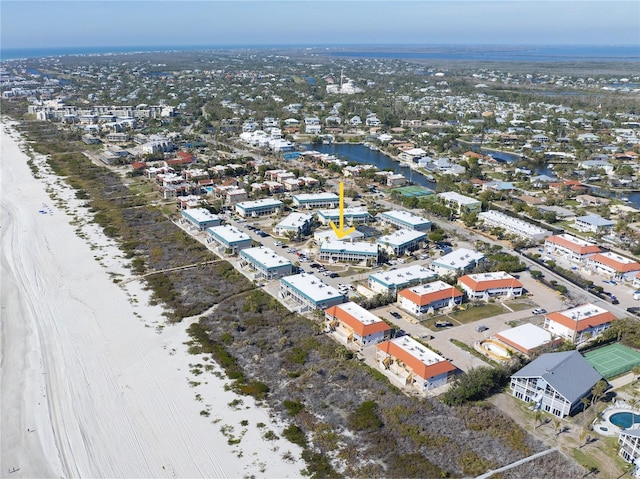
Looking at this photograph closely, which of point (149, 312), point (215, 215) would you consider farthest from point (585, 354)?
point (215, 215)

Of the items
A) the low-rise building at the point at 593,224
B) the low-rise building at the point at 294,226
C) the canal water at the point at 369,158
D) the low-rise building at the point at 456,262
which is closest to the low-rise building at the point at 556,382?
the low-rise building at the point at 456,262

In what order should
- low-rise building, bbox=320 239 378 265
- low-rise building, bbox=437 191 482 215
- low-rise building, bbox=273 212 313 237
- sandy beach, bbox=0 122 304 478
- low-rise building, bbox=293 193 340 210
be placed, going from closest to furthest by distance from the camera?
sandy beach, bbox=0 122 304 478
low-rise building, bbox=320 239 378 265
low-rise building, bbox=273 212 313 237
low-rise building, bbox=437 191 482 215
low-rise building, bbox=293 193 340 210

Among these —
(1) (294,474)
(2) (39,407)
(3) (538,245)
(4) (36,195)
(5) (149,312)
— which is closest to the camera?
(1) (294,474)

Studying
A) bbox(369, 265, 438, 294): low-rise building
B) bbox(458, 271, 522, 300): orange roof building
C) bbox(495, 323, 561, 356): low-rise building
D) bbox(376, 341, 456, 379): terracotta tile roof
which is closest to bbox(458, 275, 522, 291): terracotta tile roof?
bbox(458, 271, 522, 300): orange roof building

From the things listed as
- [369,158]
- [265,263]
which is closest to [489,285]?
[265,263]

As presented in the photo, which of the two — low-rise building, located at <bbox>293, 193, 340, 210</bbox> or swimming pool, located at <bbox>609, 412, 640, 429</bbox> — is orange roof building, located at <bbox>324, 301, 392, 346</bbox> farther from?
low-rise building, located at <bbox>293, 193, 340, 210</bbox>

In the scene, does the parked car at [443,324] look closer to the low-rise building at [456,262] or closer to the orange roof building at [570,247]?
the low-rise building at [456,262]

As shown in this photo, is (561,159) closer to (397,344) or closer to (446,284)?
(446,284)
